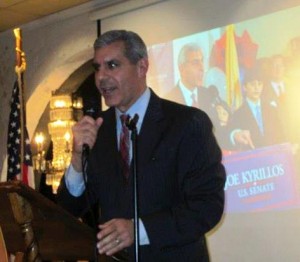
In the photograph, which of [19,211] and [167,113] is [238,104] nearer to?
[167,113]

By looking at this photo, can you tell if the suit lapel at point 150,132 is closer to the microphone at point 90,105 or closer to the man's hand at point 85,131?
the man's hand at point 85,131

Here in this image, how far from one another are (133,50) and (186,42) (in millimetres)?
2487

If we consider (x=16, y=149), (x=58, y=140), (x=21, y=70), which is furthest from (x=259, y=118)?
(x=58, y=140)

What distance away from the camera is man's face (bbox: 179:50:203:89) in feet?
13.5

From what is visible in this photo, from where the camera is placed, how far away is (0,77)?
6109 millimetres

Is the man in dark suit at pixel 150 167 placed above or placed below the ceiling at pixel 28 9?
below

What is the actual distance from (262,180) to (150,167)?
2160 mm

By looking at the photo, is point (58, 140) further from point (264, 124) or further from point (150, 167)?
point (150, 167)

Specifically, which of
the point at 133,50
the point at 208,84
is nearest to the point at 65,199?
the point at 133,50

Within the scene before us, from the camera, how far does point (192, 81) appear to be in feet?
13.7

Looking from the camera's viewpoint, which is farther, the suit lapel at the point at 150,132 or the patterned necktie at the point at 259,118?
the patterned necktie at the point at 259,118

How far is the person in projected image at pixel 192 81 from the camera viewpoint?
13.5 feet

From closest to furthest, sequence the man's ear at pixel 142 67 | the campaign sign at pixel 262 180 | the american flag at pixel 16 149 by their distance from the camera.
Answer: the man's ear at pixel 142 67, the campaign sign at pixel 262 180, the american flag at pixel 16 149

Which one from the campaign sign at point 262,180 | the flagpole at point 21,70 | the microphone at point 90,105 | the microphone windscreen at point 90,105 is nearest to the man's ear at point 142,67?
the campaign sign at point 262,180
